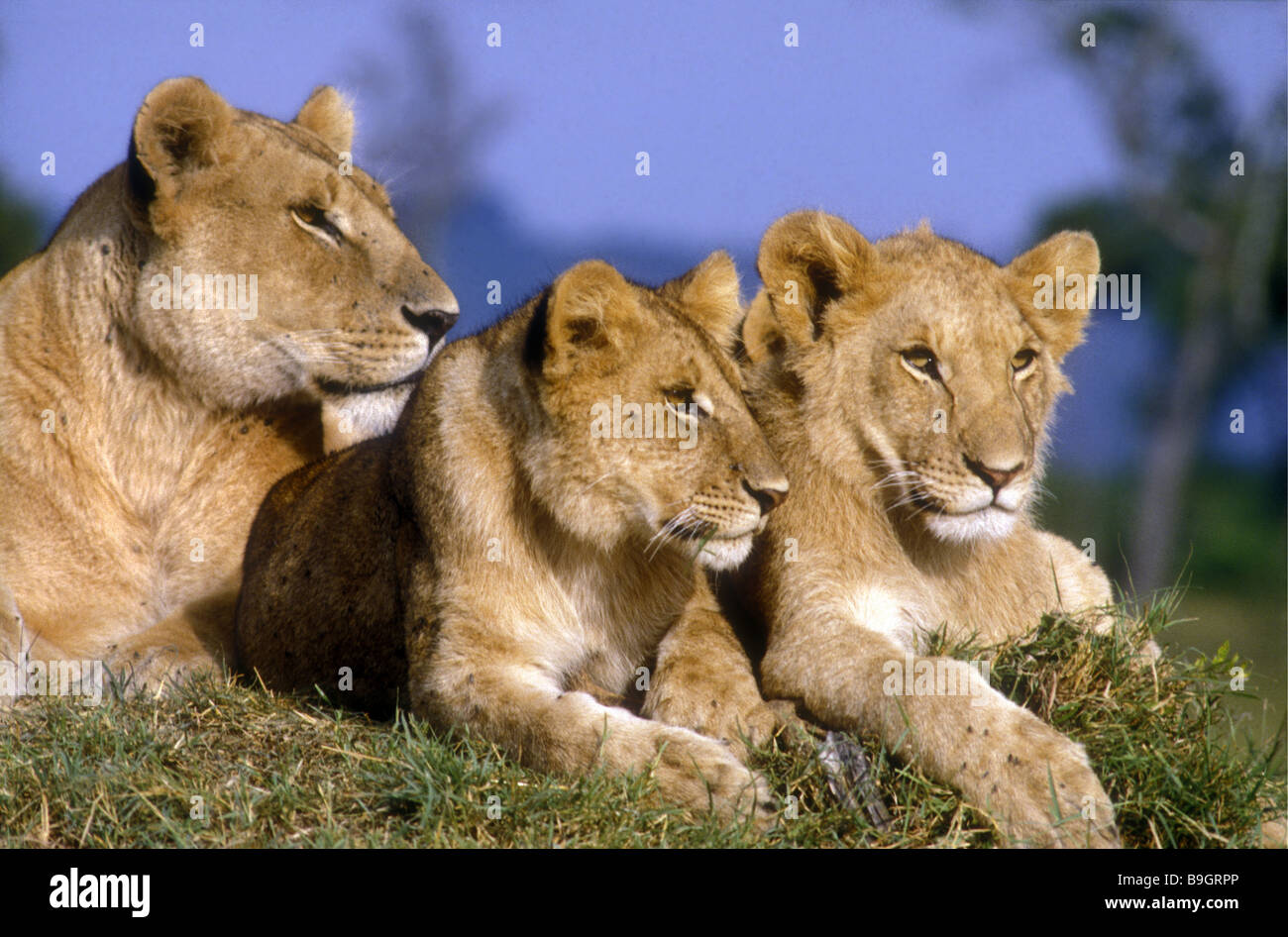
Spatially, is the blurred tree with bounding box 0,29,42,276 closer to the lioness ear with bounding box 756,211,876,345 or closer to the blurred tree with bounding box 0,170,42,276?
the blurred tree with bounding box 0,170,42,276

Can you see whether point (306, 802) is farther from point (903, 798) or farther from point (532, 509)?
point (903, 798)

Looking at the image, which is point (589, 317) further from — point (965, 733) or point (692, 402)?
point (965, 733)

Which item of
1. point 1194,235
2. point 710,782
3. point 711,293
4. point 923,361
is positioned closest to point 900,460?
point 923,361

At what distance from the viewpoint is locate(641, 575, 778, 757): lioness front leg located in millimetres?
4059

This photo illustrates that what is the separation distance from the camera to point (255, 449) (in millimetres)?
5434

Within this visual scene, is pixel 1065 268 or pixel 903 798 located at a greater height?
pixel 1065 268

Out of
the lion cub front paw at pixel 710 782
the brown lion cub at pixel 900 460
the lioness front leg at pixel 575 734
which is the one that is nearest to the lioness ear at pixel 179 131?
the brown lion cub at pixel 900 460

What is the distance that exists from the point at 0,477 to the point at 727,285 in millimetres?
2591

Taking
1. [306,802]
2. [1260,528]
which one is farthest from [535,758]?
[1260,528]

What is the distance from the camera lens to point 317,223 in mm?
5168

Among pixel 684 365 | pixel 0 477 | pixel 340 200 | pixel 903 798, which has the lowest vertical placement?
pixel 903 798

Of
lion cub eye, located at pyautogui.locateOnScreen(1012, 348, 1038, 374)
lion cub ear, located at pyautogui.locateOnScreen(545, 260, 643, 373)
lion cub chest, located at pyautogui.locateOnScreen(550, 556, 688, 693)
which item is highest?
lion cub ear, located at pyautogui.locateOnScreen(545, 260, 643, 373)

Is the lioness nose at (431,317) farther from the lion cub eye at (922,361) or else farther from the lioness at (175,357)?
the lion cub eye at (922,361)

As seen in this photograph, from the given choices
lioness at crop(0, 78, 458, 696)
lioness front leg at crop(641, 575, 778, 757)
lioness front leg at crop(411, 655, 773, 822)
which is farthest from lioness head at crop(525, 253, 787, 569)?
lioness at crop(0, 78, 458, 696)
